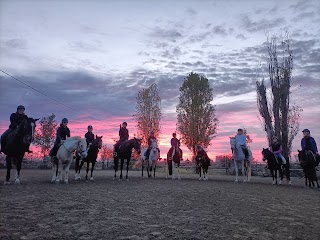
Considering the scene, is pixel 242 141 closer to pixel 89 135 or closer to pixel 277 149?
pixel 277 149

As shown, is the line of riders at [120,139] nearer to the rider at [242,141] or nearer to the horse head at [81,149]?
the rider at [242,141]

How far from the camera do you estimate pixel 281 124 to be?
71.7 ft

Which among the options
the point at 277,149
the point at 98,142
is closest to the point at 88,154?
the point at 98,142

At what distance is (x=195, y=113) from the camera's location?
3219cm

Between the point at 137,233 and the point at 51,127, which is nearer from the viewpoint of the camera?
the point at 137,233

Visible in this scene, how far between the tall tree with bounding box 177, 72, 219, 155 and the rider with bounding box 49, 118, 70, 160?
20.5m

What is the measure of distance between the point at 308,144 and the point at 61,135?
495 inches

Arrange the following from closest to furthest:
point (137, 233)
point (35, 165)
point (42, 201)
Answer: point (137, 233), point (42, 201), point (35, 165)

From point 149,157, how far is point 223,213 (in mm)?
12067

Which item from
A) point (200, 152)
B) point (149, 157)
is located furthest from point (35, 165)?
point (200, 152)

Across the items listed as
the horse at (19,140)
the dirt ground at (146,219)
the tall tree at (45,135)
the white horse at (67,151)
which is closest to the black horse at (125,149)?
the white horse at (67,151)

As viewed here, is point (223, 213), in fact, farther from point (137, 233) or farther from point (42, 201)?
point (42, 201)

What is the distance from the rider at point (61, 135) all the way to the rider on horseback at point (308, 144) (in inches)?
476

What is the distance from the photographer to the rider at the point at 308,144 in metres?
14.4
